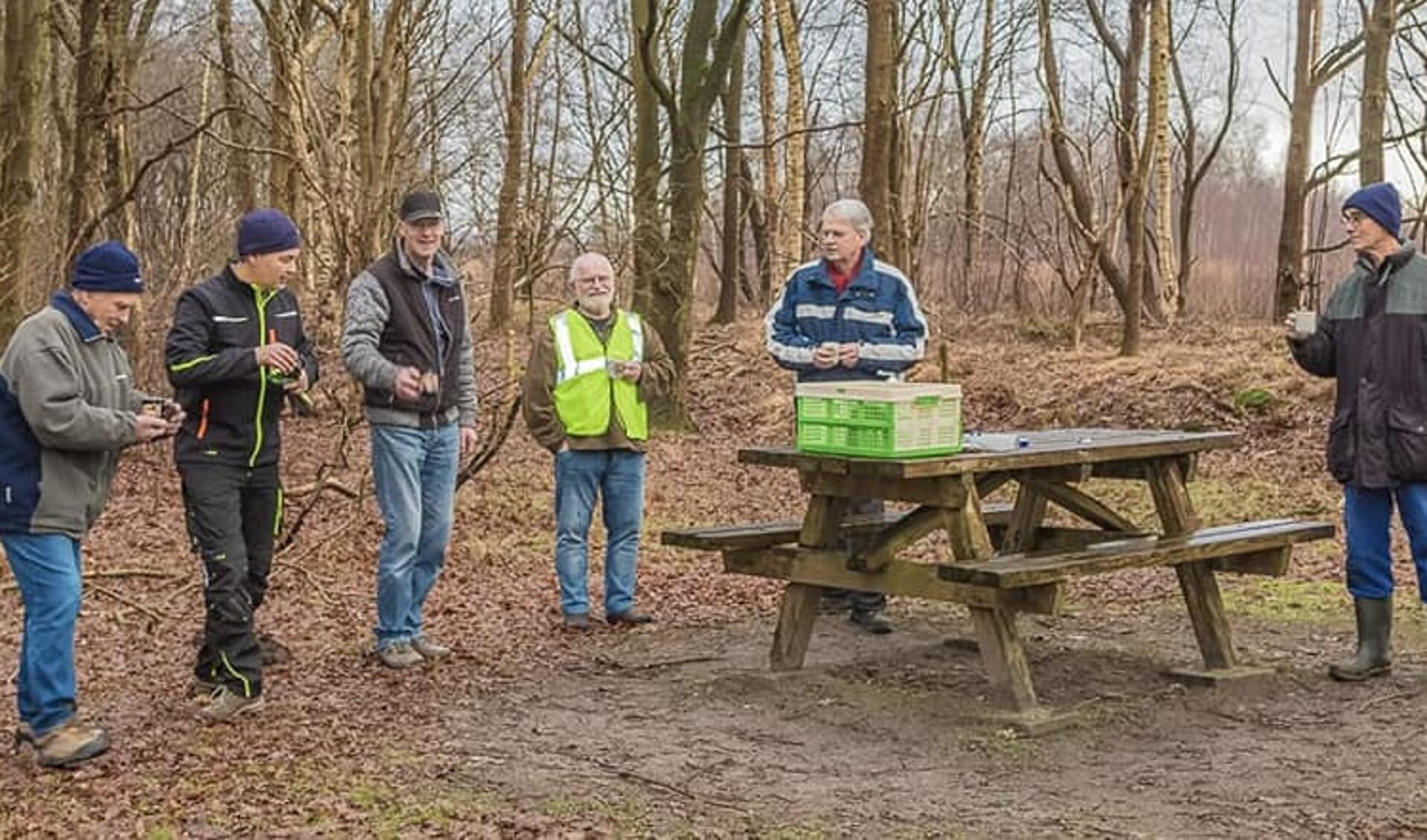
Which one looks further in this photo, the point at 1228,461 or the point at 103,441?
the point at 1228,461

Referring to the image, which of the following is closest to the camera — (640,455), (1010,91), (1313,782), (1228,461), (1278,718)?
(1313,782)

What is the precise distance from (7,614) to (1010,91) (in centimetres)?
2871

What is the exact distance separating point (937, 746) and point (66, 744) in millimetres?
3215

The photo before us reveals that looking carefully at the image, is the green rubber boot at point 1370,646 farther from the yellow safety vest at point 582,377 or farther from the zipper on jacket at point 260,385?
the zipper on jacket at point 260,385

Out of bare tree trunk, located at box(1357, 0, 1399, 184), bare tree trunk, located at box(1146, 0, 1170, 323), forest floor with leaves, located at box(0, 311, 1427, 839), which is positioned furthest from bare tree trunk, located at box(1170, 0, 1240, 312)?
forest floor with leaves, located at box(0, 311, 1427, 839)

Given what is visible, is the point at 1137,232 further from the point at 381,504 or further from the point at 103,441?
the point at 103,441

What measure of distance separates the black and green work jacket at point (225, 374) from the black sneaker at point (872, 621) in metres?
3.33

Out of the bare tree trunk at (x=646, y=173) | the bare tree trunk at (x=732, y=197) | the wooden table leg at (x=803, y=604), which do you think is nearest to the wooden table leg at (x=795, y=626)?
the wooden table leg at (x=803, y=604)

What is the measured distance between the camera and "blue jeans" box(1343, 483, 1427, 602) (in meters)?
7.41

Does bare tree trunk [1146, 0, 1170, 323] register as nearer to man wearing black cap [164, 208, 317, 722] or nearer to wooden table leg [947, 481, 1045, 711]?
wooden table leg [947, 481, 1045, 711]

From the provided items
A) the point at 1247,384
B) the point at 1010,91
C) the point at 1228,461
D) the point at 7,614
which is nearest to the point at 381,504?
the point at 7,614

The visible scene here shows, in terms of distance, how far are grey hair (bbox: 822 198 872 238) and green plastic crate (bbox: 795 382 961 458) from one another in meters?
Result: 1.51

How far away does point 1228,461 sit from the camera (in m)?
14.9

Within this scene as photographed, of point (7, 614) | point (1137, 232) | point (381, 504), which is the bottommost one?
point (7, 614)
